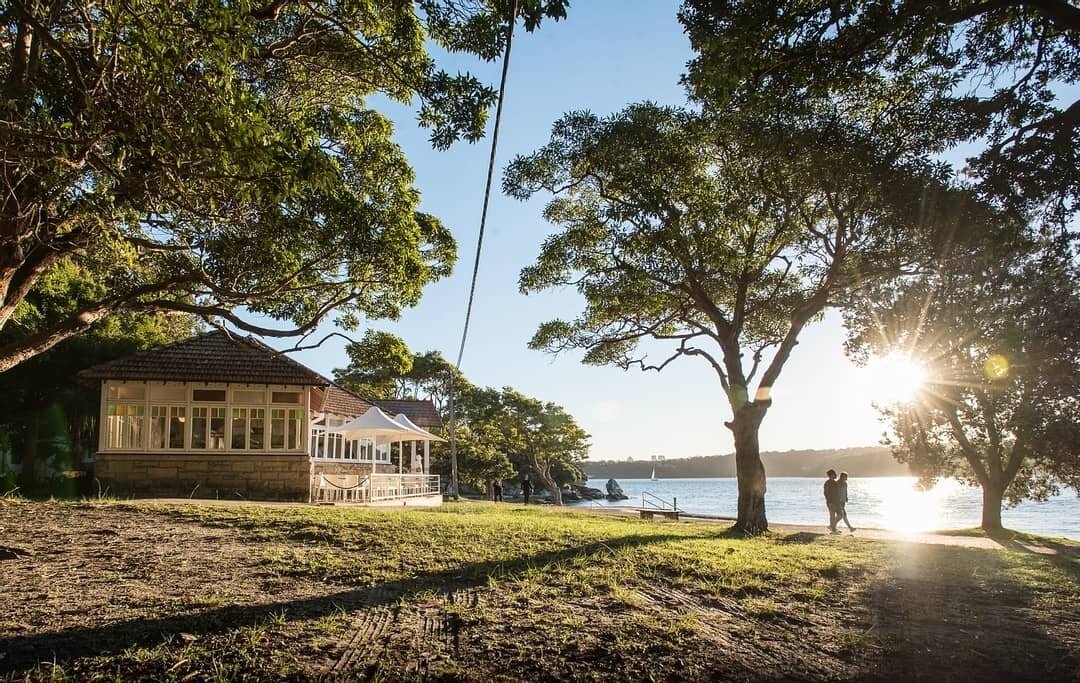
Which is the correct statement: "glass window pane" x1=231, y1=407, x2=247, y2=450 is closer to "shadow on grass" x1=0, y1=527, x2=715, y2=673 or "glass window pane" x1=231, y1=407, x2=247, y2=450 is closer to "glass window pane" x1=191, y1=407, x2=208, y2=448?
"glass window pane" x1=191, y1=407, x2=208, y2=448

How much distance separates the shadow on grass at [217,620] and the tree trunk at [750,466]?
26.6ft

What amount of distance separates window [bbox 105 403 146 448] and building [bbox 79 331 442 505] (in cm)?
2

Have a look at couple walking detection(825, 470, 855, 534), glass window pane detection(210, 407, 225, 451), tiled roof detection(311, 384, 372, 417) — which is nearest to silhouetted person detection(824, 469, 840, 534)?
couple walking detection(825, 470, 855, 534)

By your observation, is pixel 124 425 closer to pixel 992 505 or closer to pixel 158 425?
pixel 158 425

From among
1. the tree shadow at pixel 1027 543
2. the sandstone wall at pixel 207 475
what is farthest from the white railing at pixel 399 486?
the tree shadow at pixel 1027 543

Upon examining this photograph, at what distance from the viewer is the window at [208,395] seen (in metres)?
17.6

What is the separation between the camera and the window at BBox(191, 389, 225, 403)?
57.8 feet

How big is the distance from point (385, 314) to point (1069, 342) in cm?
1623

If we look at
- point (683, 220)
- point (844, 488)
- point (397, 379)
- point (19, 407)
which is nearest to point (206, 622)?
point (683, 220)

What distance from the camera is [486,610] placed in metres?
4.92

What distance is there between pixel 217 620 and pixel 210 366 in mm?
14829

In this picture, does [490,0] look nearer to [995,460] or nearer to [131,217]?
[131,217]

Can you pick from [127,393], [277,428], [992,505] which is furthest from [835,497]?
[127,393]

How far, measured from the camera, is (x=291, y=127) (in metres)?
6.99
